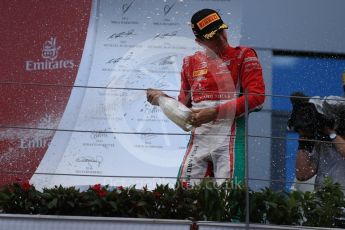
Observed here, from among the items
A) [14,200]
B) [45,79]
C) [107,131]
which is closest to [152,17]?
[45,79]

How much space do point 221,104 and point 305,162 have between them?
55 cm

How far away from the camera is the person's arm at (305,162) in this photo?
390 centimetres

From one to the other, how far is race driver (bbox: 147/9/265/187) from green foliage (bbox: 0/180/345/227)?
159mm

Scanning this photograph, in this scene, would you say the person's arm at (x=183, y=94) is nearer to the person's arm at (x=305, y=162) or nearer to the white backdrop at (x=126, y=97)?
the white backdrop at (x=126, y=97)

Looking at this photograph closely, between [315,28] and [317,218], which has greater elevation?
[315,28]

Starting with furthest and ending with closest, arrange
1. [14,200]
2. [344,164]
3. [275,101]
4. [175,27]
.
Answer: [175,27] < [275,101] < [344,164] < [14,200]

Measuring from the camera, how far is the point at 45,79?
16.8 feet

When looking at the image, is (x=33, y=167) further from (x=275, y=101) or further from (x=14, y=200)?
(x=275, y=101)

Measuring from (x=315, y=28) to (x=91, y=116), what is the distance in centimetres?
161

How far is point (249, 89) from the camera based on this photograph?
12.1ft
